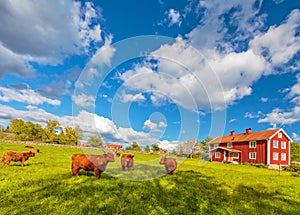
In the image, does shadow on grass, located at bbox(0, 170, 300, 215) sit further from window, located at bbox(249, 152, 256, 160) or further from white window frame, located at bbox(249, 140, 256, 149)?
white window frame, located at bbox(249, 140, 256, 149)

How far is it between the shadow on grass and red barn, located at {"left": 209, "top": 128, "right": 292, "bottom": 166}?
37769mm

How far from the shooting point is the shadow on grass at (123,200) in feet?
18.1

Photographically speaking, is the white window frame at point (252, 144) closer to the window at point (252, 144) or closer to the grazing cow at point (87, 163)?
the window at point (252, 144)

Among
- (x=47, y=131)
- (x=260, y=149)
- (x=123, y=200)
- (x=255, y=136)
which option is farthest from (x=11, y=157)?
(x=47, y=131)

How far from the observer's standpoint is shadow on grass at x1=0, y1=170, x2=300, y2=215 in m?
5.51

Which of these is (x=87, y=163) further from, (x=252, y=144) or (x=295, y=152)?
(x=295, y=152)

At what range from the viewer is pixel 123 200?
652 cm

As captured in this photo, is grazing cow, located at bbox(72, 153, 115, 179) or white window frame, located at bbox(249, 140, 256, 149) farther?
white window frame, located at bbox(249, 140, 256, 149)

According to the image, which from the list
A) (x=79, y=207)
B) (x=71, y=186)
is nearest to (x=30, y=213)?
(x=79, y=207)

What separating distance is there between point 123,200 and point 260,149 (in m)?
44.3

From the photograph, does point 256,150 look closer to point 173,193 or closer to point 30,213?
point 173,193

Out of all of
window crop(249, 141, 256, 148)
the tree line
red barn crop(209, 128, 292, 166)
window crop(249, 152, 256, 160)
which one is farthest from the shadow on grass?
the tree line

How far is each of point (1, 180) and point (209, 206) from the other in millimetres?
8407

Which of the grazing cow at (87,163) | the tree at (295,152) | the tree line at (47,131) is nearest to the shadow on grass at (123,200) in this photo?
the grazing cow at (87,163)
